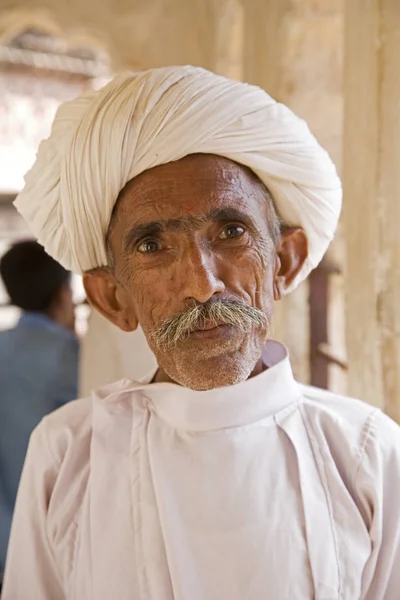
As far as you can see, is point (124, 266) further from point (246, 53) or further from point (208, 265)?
point (246, 53)

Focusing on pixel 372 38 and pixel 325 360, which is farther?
pixel 325 360

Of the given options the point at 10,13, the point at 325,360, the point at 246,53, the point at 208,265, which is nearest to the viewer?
the point at 208,265

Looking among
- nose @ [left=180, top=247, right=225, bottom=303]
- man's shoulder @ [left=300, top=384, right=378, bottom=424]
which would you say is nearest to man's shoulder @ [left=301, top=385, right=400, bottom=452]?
man's shoulder @ [left=300, top=384, right=378, bottom=424]

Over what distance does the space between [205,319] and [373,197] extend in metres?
0.64

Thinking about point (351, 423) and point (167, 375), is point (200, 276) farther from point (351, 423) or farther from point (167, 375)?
point (351, 423)

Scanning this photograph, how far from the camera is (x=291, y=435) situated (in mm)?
1152

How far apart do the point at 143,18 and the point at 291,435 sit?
248 centimetres

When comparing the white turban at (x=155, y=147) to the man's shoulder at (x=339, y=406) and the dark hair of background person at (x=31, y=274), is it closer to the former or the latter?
the man's shoulder at (x=339, y=406)

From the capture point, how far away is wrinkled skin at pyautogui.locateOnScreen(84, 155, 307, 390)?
1.07m

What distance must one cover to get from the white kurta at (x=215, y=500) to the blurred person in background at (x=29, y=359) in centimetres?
104

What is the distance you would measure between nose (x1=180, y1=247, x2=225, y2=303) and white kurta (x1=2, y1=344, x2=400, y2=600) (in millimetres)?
180

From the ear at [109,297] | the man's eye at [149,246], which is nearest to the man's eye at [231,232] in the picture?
the man's eye at [149,246]

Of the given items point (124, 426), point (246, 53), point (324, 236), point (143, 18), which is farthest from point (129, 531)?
point (143, 18)

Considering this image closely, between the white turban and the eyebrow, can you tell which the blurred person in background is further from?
the eyebrow
